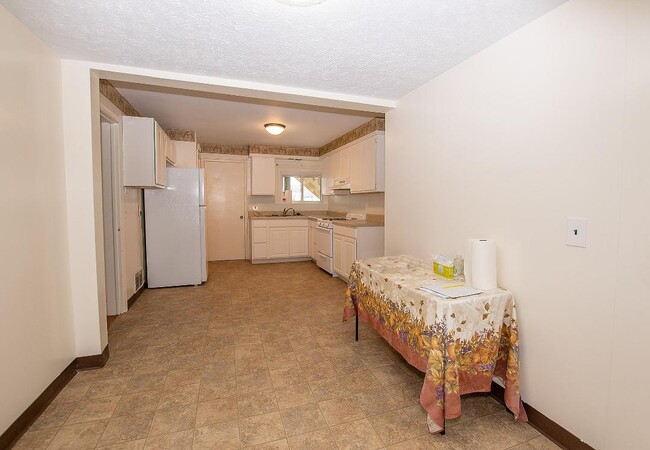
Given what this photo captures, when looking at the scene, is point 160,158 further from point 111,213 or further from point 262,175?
point 262,175

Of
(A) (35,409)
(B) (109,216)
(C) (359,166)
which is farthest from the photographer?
(C) (359,166)

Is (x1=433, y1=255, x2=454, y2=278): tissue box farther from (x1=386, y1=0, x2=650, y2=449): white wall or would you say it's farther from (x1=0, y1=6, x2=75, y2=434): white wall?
(x1=0, y1=6, x2=75, y2=434): white wall

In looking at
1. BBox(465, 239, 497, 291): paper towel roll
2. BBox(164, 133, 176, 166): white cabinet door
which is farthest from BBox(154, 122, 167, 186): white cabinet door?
BBox(465, 239, 497, 291): paper towel roll

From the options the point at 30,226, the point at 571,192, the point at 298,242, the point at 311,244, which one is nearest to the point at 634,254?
the point at 571,192

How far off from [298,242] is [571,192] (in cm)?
485

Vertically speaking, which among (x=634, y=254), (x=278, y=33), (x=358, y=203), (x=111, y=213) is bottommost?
(x=634, y=254)

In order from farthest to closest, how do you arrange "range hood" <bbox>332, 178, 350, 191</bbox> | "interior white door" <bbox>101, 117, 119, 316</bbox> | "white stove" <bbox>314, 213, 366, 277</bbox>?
"range hood" <bbox>332, 178, 350, 191</bbox> < "white stove" <bbox>314, 213, 366, 277</bbox> < "interior white door" <bbox>101, 117, 119, 316</bbox>

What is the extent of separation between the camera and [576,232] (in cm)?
143

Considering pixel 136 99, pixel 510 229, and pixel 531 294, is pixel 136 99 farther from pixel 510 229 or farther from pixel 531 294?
pixel 531 294

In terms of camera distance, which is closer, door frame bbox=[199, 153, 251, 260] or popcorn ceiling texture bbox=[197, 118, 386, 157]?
popcorn ceiling texture bbox=[197, 118, 386, 157]

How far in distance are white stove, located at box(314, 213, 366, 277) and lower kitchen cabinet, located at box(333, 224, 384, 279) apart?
309mm

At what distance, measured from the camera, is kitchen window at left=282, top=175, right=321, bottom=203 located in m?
6.58

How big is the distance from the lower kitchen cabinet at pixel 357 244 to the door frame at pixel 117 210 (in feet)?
8.52

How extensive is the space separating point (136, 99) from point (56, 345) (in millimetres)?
2668
